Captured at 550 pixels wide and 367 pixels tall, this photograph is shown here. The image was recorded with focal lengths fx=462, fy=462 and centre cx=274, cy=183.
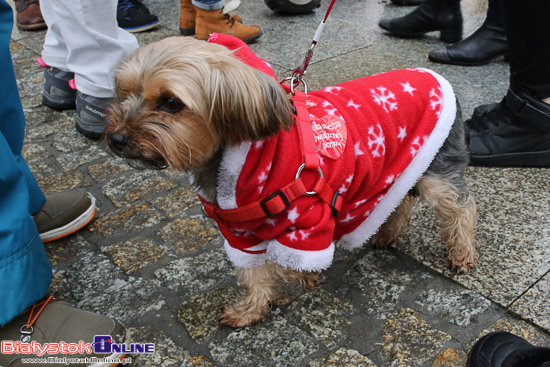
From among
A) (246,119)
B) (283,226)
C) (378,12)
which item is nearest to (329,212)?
(283,226)

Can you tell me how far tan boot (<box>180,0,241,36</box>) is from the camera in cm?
571

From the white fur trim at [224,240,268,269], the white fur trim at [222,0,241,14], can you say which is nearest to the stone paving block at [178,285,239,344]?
the white fur trim at [224,240,268,269]

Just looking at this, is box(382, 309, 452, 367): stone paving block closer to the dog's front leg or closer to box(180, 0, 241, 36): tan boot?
the dog's front leg

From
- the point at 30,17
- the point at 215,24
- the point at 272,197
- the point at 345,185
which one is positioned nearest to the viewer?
the point at 272,197

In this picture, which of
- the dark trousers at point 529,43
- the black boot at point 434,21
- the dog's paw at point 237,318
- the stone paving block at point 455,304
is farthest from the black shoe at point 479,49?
the dog's paw at point 237,318

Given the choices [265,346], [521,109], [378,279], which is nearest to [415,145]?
[378,279]

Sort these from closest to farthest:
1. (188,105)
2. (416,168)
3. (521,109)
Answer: (188,105)
(416,168)
(521,109)

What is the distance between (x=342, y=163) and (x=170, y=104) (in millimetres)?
802

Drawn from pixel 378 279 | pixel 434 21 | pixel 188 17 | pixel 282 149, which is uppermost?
pixel 282 149

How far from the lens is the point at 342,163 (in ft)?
6.91

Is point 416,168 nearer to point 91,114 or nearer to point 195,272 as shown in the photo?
point 195,272

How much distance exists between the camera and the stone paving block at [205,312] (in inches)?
88.2

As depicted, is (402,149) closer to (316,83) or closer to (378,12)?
(316,83)

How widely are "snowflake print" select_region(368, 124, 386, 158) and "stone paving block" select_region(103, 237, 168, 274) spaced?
1.37 meters
